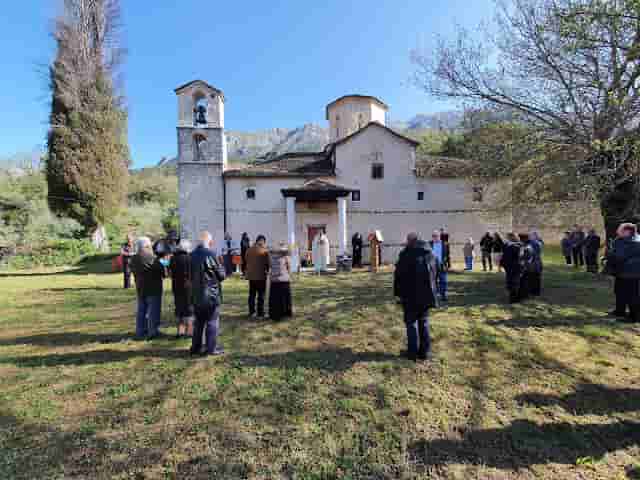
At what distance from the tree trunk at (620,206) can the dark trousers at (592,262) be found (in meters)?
1.25

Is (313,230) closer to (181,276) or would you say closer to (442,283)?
(442,283)

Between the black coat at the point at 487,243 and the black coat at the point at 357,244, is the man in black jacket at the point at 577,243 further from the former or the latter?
the black coat at the point at 357,244

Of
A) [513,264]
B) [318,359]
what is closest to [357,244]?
[513,264]

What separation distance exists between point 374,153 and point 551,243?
46.5 feet

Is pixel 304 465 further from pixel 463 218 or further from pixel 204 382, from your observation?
pixel 463 218

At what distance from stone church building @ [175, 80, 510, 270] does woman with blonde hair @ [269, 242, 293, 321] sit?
10561mm

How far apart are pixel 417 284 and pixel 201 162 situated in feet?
53.5

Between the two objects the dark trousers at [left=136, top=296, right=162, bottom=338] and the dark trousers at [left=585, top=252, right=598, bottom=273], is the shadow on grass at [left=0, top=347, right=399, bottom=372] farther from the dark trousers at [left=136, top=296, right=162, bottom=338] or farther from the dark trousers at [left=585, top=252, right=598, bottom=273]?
the dark trousers at [left=585, top=252, right=598, bottom=273]

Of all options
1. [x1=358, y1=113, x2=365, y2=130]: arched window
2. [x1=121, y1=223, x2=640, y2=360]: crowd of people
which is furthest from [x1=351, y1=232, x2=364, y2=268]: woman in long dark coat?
[x1=358, y1=113, x2=365, y2=130]: arched window

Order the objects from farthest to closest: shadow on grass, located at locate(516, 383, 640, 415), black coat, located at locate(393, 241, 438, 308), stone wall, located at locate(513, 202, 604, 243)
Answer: stone wall, located at locate(513, 202, 604, 243)
black coat, located at locate(393, 241, 438, 308)
shadow on grass, located at locate(516, 383, 640, 415)

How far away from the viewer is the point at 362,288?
10.4 meters

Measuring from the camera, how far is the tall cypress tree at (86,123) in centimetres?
2052

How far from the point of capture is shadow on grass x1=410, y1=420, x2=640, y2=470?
297 cm

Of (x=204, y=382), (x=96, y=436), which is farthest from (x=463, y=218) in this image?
(x=96, y=436)
